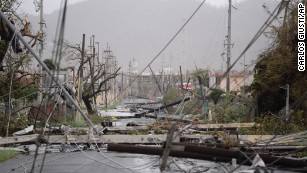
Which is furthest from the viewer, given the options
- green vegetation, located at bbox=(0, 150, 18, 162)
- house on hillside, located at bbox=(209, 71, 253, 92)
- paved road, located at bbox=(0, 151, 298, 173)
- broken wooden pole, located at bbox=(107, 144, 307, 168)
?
green vegetation, located at bbox=(0, 150, 18, 162)

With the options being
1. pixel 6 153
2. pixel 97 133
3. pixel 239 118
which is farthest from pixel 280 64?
pixel 6 153

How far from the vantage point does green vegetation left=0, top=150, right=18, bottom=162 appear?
10.6 m

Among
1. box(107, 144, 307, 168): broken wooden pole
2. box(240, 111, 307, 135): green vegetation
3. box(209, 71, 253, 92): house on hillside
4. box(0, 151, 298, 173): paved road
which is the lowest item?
box(0, 151, 298, 173): paved road

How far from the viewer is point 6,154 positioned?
10984mm

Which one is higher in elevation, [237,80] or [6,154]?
[237,80]

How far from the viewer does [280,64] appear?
16.2m

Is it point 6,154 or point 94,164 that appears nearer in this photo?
point 94,164

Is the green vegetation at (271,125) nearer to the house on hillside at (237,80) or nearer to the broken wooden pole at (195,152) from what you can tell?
the house on hillside at (237,80)

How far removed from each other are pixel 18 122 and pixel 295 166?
→ 44.3 ft

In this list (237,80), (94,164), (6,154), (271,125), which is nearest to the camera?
(94,164)

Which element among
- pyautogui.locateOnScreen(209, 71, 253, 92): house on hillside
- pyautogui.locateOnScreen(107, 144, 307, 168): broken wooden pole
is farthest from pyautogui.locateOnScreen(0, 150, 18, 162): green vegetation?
pyautogui.locateOnScreen(107, 144, 307, 168): broken wooden pole

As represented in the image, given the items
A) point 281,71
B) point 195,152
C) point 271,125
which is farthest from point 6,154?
point 281,71

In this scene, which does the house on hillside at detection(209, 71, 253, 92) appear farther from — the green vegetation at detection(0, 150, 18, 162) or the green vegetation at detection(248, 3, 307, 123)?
the green vegetation at detection(0, 150, 18, 162)

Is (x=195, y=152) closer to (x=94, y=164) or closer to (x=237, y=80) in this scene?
(x=94, y=164)
